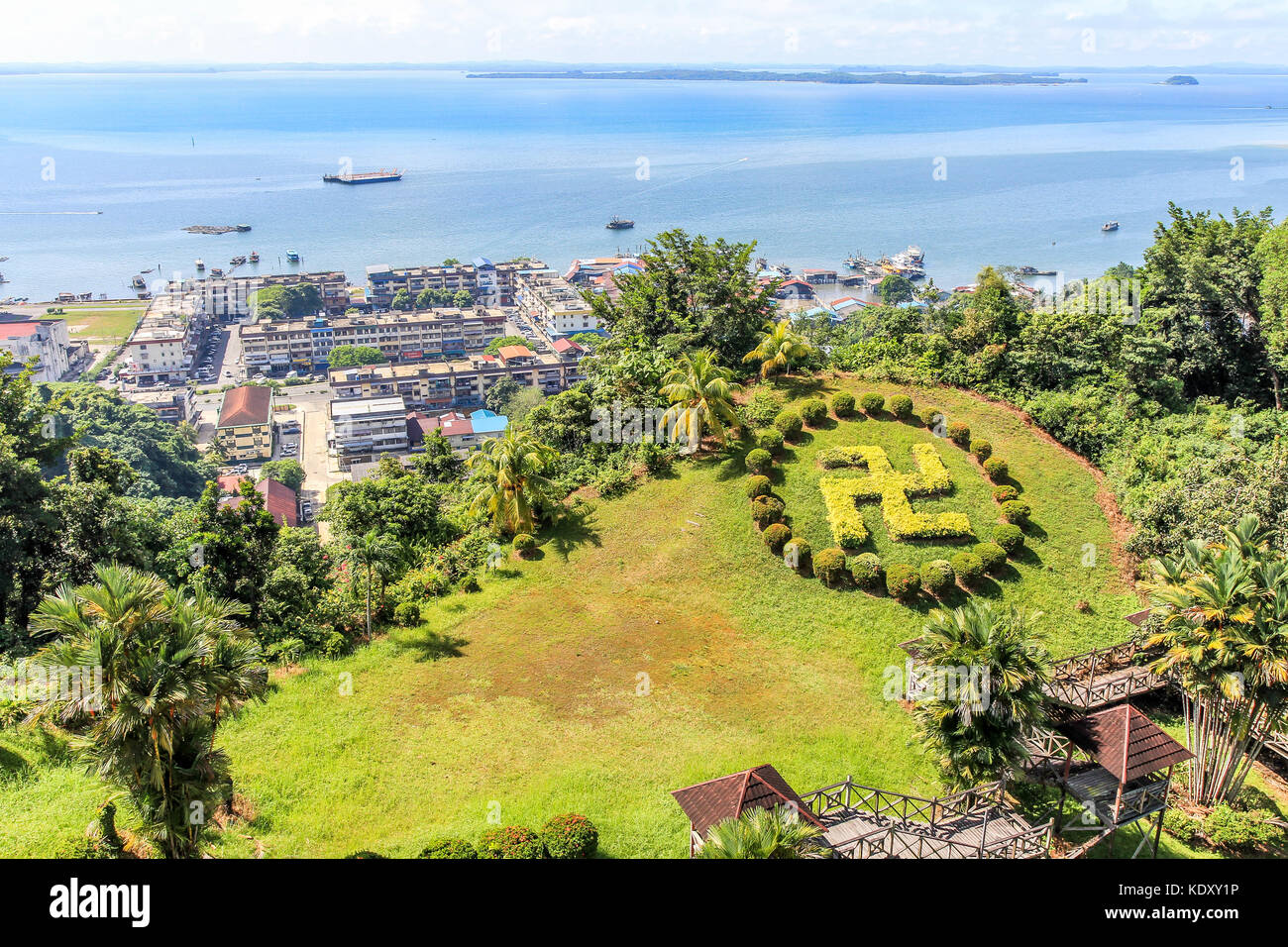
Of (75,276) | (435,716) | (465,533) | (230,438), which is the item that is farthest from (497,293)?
(435,716)

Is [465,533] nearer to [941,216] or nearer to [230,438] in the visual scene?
[230,438]

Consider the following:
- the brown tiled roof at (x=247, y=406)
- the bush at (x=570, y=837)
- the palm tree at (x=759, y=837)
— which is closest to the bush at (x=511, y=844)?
the bush at (x=570, y=837)

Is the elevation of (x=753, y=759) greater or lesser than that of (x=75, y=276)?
lesser

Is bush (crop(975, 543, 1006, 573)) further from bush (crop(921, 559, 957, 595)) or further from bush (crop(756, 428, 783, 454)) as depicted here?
bush (crop(756, 428, 783, 454))

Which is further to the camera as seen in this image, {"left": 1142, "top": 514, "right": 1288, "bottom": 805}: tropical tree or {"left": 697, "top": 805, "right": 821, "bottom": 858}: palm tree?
{"left": 1142, "top": 514, "right": 1288, "bottom": 805}: tropical tree

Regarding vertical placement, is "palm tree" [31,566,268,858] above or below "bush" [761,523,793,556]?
above

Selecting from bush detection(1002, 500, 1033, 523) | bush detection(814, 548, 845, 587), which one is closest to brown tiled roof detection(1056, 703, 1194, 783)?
bush detection(814, 548, 845, 587)

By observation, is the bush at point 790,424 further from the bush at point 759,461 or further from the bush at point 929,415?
the bush at point 929,415
